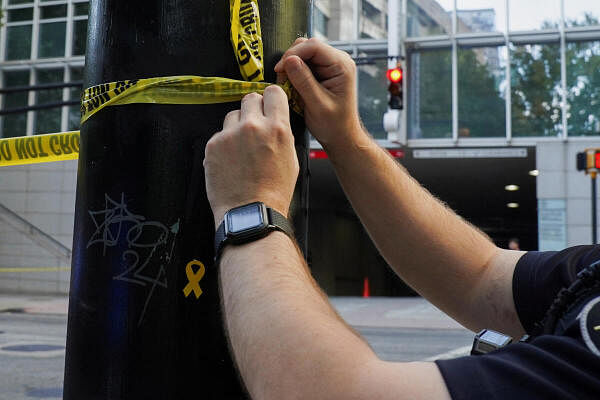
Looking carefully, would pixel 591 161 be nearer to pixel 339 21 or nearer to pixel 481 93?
pixel 481 93

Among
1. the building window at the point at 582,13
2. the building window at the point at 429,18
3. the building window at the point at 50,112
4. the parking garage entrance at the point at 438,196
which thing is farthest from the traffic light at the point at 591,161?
the building window at the point at 50,112

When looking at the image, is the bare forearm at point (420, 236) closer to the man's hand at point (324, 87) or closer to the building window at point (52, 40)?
the man's hand at point (324, 87)

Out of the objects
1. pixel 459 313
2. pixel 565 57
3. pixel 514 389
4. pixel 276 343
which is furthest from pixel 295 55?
pixel 565 57

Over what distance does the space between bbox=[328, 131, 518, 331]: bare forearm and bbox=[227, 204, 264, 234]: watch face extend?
54 cm

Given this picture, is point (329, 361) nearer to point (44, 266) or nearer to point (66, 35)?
point (44, 266)

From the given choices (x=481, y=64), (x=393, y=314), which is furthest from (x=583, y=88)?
(x=393, y=314)

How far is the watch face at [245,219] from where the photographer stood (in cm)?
118

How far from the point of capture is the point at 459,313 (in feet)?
6.29

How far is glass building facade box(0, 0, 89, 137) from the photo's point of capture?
22750 mm

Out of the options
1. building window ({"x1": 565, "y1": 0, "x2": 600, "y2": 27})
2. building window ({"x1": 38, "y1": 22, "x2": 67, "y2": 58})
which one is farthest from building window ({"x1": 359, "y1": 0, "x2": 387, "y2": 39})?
building window ({"x1": 38, "y1": 22, "x2": 67, "y2": 58})

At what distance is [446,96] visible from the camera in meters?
20.1

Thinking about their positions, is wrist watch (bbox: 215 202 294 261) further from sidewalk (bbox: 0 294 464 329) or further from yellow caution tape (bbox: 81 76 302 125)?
sidewalk (bbox: 0 294 464 329)

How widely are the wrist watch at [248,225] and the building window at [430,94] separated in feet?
63.2

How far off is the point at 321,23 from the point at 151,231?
66.7 feet
